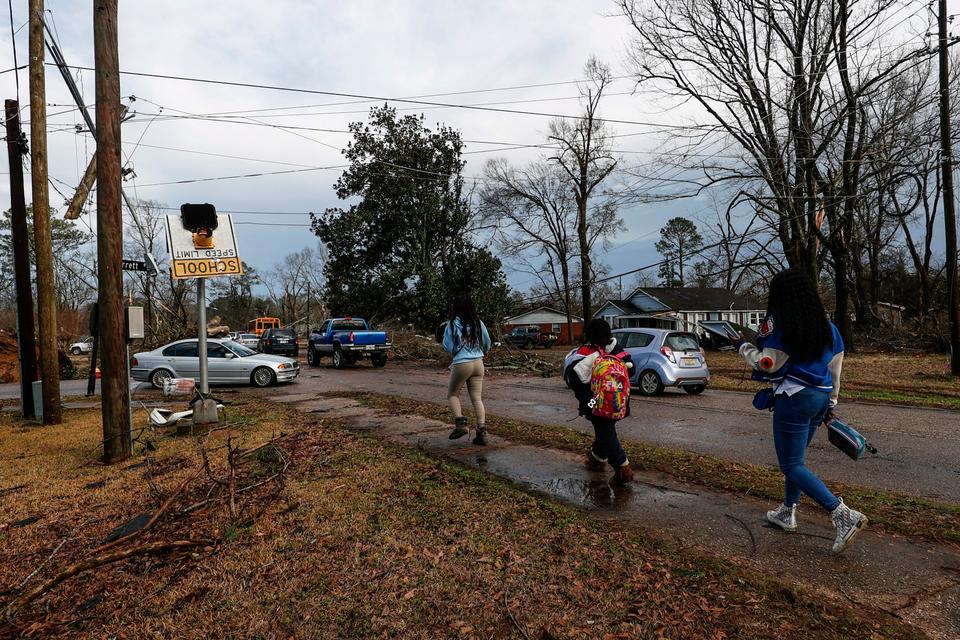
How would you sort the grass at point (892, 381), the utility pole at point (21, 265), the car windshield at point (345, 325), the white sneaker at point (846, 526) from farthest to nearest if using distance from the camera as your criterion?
the car windshield at point (345, 325) → the grass at point (892, 381) → the utility pole at point (21, 265) → the white sneaker at point (846, 526)

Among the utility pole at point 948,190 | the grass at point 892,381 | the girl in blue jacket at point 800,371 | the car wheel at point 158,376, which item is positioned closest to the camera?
the girl in blue jacket at point 800,371

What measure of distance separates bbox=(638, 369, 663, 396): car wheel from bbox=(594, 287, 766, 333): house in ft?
121

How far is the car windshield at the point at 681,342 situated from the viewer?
13297 millimetres

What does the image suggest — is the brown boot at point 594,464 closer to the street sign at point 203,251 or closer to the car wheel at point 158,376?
the street sign at point 203,251

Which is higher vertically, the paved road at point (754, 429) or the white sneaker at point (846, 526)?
the white sneaker at point (846, 526)

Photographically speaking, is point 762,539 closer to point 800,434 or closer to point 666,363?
point 800,434

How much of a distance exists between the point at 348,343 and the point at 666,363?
1425 centimetres

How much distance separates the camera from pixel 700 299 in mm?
53781

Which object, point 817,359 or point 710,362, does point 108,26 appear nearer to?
point 817,359

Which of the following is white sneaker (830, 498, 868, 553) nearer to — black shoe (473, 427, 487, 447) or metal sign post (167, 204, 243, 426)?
black shoe (473, 427, 487, 447)

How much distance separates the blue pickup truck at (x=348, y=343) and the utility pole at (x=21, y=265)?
13196 mm

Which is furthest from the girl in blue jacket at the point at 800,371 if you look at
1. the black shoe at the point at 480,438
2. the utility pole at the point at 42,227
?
the utility pole at the point at 42,227

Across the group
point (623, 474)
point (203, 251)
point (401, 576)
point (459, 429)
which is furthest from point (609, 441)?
point (203, 251)

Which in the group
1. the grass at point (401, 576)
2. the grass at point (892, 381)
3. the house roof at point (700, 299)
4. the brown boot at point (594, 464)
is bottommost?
the grass at point (892, 381)
